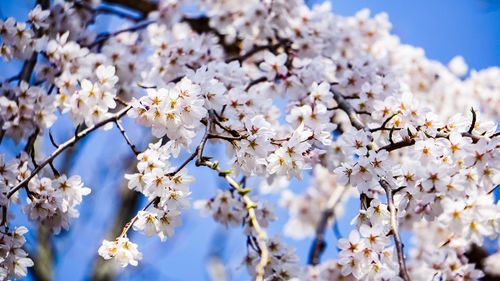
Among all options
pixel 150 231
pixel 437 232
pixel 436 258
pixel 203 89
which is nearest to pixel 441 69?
pixel 437 232

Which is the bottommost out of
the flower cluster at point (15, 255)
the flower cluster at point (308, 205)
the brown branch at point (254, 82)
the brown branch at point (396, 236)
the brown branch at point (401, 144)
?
the brown branch at point (396, 236)

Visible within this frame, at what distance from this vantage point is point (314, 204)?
4.83 meters

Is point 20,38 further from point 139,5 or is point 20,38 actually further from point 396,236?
point 396,236

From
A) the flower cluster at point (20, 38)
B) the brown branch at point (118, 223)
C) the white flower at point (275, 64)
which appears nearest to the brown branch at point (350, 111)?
the white flower at point (275, 64)

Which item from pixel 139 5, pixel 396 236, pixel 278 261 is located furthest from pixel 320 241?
pixel 139 5

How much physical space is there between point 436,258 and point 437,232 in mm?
1944

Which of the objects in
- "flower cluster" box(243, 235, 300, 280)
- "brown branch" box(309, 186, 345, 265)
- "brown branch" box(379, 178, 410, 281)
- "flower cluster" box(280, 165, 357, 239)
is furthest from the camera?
"flower cluster" box(280, 165, 357, 239)

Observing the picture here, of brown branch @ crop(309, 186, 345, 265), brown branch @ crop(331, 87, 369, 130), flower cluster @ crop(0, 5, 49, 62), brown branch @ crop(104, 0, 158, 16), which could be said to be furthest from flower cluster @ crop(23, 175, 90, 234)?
brown branch @ crop(104, 0, 158, 16)

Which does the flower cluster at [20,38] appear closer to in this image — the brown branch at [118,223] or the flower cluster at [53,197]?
the flower cluster at [53,197]

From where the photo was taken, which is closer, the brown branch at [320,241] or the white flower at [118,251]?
the white flower at [118,251]

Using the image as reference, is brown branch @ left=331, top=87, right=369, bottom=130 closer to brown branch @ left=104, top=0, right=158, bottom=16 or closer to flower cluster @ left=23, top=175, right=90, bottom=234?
flower cluster @ left=23, top=175, right=90, bottom=234

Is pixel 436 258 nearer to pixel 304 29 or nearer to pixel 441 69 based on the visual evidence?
pixel 304 29

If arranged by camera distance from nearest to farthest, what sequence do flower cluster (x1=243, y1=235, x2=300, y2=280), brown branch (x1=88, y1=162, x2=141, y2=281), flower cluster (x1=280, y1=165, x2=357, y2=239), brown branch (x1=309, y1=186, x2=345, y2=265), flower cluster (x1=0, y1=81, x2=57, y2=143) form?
flower cluster (x1=243, y1=235, x2=300, y2=280) → flower cluster (x1=0, y1=81, x2=57, y2=143) → brown branch (x1=309, y1=186, x2=345, y2=265) → brown branch (x1=88, y1=162, x2=141, y2=281) → flower cluster (x1=280, y1=165, x2=357, y2=239)

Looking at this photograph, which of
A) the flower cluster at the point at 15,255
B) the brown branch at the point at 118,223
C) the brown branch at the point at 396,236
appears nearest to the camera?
the brown branch at the point at 396,236
